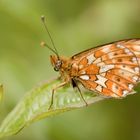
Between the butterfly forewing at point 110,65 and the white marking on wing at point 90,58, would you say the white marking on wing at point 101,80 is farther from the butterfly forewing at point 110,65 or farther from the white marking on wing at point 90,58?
the white marking on wing at point 90,58

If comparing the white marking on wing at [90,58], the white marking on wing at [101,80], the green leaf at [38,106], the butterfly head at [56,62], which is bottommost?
the white marking on wing at [101,80]

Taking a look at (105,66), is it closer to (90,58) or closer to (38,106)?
(90,58)

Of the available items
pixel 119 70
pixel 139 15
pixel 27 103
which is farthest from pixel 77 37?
pixel 27 103

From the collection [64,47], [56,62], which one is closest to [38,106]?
[56,62]

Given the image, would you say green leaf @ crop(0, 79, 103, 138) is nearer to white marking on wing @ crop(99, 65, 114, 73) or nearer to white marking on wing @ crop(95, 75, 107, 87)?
white marking on wing @ crop(95, 75, 107, 87)

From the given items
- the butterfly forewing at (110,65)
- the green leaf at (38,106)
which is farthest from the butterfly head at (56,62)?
the green leaf at (38,106)

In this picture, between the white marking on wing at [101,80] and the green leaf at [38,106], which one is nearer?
the green leaf at [38,106]

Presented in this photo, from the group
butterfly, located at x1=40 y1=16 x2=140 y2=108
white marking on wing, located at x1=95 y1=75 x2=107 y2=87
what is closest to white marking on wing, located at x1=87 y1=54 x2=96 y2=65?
butterfly, located at x1=40 y1=16 x2=140 y2=108
